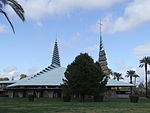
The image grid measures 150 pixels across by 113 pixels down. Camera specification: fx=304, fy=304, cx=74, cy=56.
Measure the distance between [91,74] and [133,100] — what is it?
25.9ft

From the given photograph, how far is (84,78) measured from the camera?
1930 inches

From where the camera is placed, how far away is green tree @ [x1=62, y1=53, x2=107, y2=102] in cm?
4859

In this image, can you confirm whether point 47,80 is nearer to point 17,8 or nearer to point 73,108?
point 73,108

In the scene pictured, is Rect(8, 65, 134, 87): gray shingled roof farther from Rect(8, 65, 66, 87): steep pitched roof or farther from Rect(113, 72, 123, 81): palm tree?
Rect(113, 72, 123, 81): palm tree

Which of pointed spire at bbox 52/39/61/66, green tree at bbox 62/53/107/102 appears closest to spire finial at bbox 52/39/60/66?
pointed spire at bbox 52/39/61/66

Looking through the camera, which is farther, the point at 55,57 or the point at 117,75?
the point at 117,75

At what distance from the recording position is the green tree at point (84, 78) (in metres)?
48.6

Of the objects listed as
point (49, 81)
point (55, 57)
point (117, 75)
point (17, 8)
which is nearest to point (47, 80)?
point (49, 81)

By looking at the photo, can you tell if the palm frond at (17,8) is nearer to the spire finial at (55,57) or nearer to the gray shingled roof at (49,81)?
the gray shingled roof at (49,81)

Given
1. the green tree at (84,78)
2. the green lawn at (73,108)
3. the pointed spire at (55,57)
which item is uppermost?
the pointed spire at (55,57)

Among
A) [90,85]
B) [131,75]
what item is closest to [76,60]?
[90,85]

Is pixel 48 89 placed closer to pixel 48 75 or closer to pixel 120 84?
pixel 48 75

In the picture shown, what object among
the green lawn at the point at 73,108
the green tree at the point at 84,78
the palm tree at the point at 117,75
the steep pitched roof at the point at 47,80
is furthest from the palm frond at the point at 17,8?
the palm tree at the point at 117,75

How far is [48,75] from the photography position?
8456 cm
